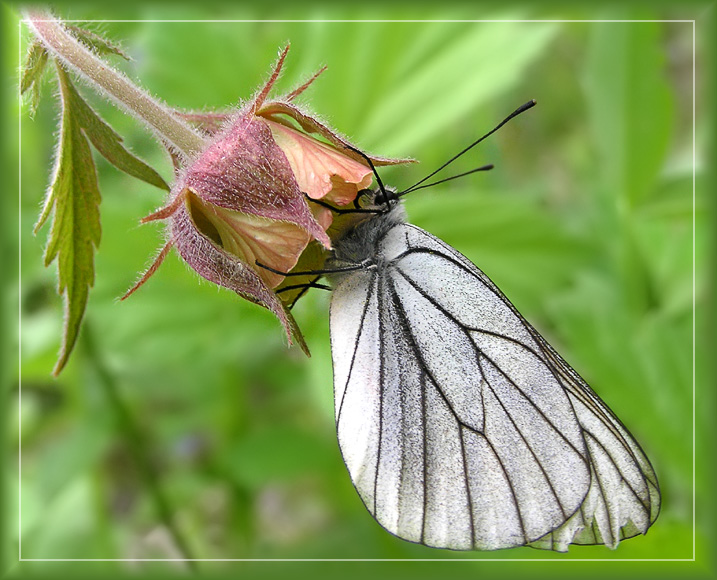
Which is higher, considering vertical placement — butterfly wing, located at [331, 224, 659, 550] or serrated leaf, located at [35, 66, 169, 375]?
serrated leaf, located at [35, 66, 169, 375]

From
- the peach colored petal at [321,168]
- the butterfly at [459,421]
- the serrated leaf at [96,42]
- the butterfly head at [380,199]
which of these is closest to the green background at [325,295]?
the butterfly at [459,421]

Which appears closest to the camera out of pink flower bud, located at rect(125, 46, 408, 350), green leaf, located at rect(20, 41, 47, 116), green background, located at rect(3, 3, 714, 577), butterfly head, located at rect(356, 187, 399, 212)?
pink flower bud, located at rect(125, 46, 408, 350)

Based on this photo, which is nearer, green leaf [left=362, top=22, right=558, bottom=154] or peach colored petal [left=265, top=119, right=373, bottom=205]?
peach colored petal [left=265, top=119, right=373, bottom=205]

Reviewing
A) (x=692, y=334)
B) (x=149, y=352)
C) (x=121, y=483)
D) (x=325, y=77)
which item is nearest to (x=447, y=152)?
(x=325, y=77)

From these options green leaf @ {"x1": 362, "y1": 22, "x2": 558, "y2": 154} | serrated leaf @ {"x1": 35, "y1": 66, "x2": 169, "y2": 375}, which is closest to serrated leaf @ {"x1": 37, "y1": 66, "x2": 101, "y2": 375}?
serrated leaf @ {"x1": 35, "y1": 66, "x2": 169, "y2": 375}

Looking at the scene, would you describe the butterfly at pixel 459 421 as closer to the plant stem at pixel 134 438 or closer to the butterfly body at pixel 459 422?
the butterfly body at pixel 459 422

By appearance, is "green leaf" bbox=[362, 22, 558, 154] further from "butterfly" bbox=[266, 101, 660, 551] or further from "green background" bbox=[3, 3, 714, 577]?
"butterfly" bbox=[266, 101, 660, 551]

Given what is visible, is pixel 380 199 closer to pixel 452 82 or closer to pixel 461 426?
pixel 461 426

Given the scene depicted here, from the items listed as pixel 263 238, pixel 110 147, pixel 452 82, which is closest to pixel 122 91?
pixel 110 147
